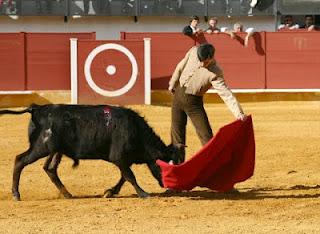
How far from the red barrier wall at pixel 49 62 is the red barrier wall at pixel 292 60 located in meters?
3.24

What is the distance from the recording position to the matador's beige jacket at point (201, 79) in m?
7.19

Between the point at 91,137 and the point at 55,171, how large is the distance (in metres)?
0.47

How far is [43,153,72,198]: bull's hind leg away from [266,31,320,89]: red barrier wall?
931 centimetres

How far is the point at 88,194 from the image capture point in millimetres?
7484

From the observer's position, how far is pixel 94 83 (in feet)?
49.6

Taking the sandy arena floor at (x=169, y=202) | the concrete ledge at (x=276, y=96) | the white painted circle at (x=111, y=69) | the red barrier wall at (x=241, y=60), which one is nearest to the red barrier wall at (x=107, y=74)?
the white painted circle at (x=111, y=69)

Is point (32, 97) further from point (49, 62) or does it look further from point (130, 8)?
point (130, 8)

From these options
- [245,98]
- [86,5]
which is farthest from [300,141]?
[86,5]

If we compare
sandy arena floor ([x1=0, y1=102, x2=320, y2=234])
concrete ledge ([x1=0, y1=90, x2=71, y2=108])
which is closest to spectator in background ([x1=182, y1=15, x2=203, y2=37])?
concrete ledge ([x1=0, y1=90, x2=71, y2=108])

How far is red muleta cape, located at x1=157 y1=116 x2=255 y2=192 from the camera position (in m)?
7.04

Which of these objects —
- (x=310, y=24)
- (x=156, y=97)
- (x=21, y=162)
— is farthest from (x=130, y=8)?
(x=21, y=162)

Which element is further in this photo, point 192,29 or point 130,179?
point 192,29

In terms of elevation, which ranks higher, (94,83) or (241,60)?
(241,60)

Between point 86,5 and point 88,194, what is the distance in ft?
38.9
